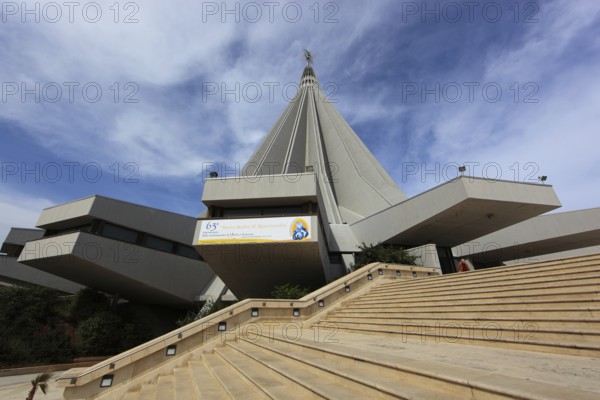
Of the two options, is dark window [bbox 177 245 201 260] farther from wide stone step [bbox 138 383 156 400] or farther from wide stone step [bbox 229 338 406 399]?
wide stone step [bbox 229 338 406 399]

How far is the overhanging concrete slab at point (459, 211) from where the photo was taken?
12.2 meters

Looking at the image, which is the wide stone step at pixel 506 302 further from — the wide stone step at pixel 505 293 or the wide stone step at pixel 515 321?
the wide stone step at pixel 515 321

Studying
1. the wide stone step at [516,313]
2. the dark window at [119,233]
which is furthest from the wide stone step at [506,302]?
the dark window at [119,233]

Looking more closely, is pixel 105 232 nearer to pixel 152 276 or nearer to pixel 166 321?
pixel 152 276

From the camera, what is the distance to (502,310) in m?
5.07

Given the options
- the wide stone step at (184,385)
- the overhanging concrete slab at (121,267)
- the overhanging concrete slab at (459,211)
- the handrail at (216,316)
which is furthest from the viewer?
the overhanging concrete slab at (121,267)

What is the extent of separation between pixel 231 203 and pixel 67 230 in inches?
427

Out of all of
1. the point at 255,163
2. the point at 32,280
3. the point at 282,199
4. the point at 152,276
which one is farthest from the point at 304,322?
the point at 32,280

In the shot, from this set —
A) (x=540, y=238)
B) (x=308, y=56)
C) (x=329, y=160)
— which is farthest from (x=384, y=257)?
(x=308, y=56)

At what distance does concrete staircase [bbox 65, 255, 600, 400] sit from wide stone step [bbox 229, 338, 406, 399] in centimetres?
1

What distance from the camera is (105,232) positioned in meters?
15.3

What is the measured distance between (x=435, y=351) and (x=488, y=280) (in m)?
4.36

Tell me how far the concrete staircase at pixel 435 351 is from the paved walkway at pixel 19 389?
142 inches

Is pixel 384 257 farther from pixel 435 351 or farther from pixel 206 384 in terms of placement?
pixel 206 384
